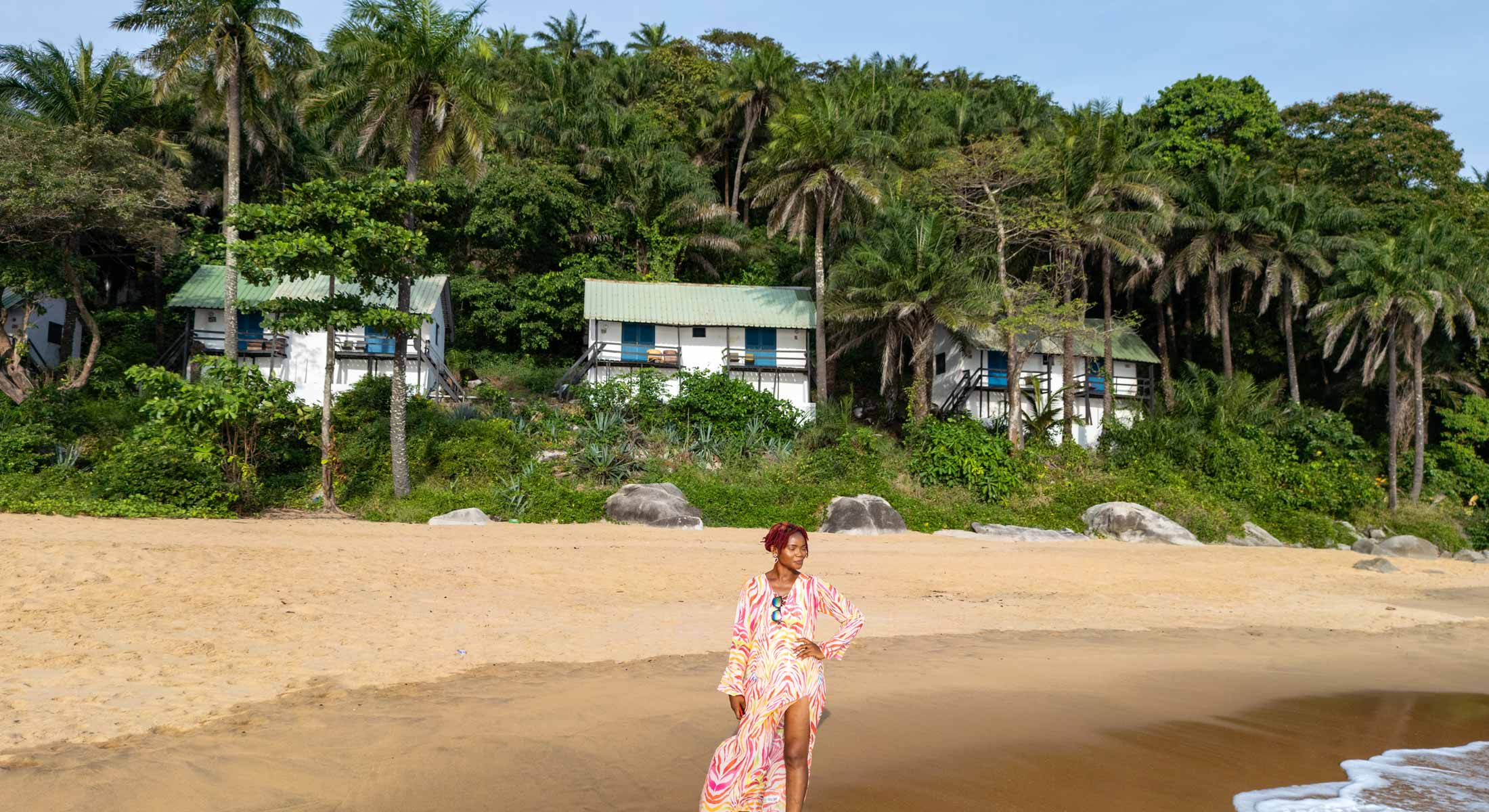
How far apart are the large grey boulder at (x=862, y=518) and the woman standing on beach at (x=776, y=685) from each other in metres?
16.6

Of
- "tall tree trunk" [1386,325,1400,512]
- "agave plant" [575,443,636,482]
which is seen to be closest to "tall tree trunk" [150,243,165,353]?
"agave plant" [575,443,636,482]

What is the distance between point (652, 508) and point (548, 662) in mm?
12628

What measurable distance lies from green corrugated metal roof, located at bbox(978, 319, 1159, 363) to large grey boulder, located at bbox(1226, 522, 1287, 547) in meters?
10.4

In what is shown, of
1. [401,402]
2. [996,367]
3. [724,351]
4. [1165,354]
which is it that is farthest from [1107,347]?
[401,402]

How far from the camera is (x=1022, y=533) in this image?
22188mm

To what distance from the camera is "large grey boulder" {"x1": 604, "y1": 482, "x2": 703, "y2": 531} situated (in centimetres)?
2136

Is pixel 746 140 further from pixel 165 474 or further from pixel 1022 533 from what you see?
pixel 165 474

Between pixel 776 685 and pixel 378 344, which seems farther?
pixel 378 344

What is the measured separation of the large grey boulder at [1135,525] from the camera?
22.6 meters

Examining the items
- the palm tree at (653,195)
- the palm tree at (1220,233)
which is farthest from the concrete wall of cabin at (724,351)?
the palm tree at (1220,233)

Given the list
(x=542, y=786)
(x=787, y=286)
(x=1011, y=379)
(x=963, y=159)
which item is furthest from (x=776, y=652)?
(x=787, y=286)

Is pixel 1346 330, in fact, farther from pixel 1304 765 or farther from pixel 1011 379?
pixel 1304 765

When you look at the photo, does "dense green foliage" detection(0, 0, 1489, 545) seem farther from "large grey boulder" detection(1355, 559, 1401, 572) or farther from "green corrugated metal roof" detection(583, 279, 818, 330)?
"large grey boulder" detection(1355, 559, 1401, 572)

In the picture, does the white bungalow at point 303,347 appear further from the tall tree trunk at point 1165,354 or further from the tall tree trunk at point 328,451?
the tall tree trunk at point 1165,354
